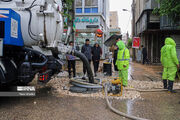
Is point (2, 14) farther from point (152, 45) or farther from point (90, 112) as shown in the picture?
point (152, 45)

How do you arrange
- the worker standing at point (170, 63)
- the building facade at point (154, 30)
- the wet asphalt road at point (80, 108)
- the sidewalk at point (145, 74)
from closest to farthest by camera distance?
1. the wet asphalt road at point (80, 108)
2. the worker standing at point (170, 63)
3. the sidewalk at point (145, 74)
4. the building facade at point (154, 30)

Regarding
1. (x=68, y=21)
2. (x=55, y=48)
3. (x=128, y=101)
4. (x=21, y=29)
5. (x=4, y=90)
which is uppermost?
(x=68, y=21)

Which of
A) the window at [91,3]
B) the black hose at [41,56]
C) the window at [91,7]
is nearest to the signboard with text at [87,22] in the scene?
the window at [91,7]

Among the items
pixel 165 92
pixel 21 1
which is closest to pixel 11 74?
pixel 21 1

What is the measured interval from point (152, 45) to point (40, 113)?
16752mm

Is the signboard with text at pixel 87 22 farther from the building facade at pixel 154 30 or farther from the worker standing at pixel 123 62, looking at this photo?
the worker standing at pixel 123 62

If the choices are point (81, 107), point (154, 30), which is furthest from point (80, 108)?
point (154, 30)

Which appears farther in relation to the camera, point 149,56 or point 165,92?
point 149,56

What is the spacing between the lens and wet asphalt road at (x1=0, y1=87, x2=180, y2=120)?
3756 mm

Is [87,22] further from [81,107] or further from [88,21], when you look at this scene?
[81,107]

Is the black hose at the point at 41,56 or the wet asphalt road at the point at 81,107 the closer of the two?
the wet asphalt road at the point at 81,107

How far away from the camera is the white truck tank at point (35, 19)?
15.3 feet

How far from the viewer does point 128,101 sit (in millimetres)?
4930

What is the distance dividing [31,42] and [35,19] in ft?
2.08
